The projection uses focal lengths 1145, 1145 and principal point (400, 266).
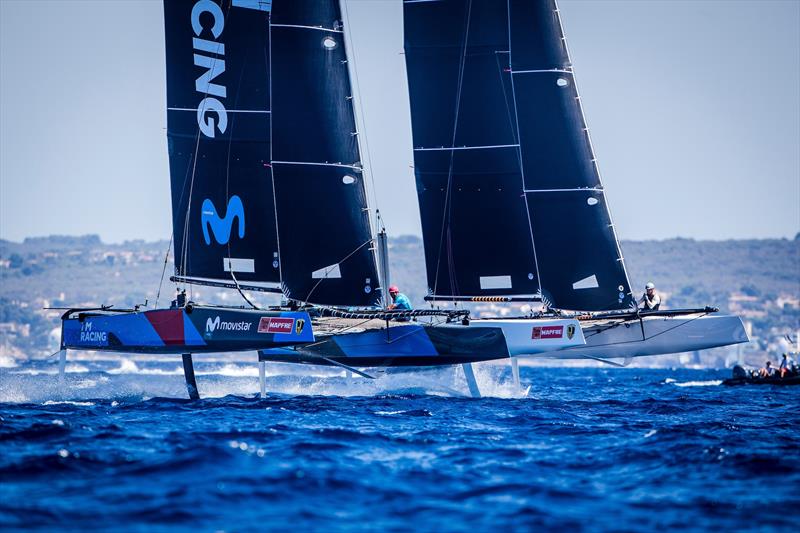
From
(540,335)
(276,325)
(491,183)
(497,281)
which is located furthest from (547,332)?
(276,325)

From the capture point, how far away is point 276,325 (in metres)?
22.0

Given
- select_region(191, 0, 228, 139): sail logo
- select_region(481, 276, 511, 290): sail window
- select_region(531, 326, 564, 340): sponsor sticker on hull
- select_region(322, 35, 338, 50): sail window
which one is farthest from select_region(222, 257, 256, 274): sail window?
select_region(531, 326, 564, 340): sponsor sticker on hull

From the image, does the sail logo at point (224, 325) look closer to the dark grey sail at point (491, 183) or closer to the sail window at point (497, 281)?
the dark grey sail at point (491, 183)

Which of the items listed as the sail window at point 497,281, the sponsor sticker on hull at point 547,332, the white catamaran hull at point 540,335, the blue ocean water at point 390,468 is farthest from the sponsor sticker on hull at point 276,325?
the sail window at point 497,281

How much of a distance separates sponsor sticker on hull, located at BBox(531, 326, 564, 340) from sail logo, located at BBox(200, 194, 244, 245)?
677 centimetres

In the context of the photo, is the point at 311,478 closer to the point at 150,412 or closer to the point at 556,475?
the point at 556,475

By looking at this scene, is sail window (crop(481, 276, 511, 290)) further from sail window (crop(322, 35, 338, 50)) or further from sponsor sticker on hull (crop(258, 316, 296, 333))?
sponsor sticker on hull (crop(258, 316, 296, 333))

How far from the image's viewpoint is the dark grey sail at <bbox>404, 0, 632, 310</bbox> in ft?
89.4

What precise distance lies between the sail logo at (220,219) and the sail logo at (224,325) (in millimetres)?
3227

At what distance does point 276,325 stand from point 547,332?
5.87m

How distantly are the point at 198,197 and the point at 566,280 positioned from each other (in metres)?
8.97

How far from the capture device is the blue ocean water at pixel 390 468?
34.5 feet

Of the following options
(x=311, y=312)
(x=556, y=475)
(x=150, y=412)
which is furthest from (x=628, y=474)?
(x=311, y=312)

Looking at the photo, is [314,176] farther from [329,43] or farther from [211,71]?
[211,71]
